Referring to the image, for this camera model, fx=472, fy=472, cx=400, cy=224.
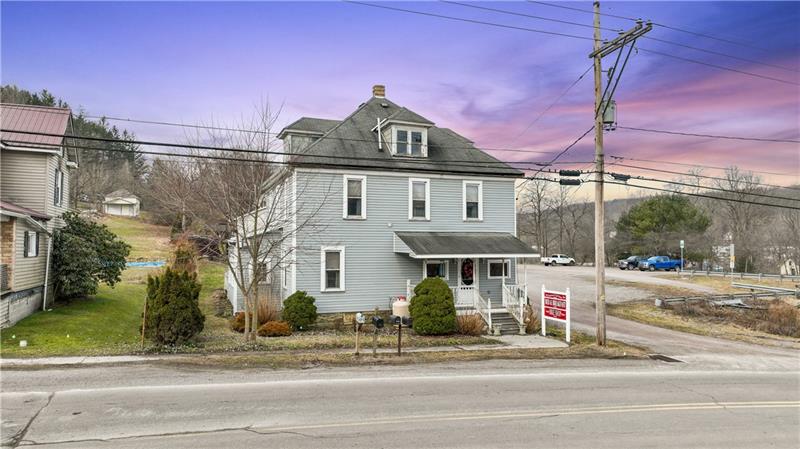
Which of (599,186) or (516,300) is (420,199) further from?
(599,186)

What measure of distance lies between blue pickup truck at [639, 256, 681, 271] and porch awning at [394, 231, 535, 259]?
119 feet

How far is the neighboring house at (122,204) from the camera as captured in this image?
67688 mm

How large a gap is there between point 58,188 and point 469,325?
1838 cm

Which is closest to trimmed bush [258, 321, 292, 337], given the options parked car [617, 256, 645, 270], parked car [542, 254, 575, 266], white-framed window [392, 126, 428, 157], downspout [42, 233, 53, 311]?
downspout [42, 233, 53, 311]

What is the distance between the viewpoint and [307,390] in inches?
384

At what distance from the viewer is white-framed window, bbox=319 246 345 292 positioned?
19578 mm

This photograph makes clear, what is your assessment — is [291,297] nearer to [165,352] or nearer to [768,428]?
[165,352]

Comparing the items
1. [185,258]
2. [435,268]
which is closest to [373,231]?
[435,268]

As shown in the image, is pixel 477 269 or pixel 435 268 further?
pixel 477 269

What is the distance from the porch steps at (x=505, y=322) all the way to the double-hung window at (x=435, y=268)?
9.14ft

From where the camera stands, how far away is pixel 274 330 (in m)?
17.0

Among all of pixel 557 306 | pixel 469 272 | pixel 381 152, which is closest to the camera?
pixel 557 306

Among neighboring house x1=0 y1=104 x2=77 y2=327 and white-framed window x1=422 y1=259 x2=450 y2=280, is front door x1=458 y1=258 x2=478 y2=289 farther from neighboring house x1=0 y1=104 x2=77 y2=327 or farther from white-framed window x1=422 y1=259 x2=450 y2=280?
neighboring house x1=0 y1=104 x2=77 y2=327

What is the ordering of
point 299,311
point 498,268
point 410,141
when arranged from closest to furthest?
point 299,311, point 410,141, point 498,268
